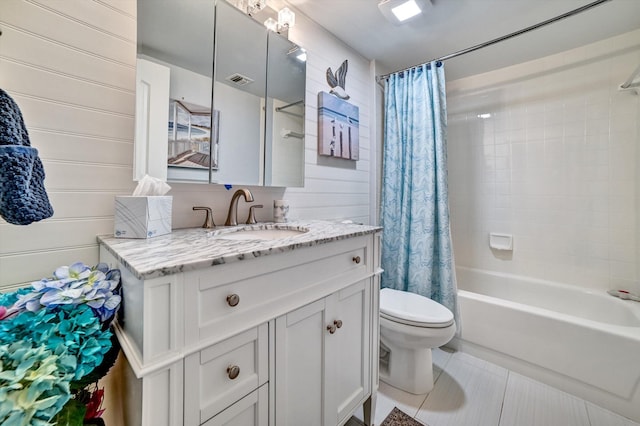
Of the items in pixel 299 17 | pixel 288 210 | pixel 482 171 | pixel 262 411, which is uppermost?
pixel 299 17

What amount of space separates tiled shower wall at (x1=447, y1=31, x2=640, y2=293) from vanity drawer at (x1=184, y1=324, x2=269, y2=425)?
2334 mm

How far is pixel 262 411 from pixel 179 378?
31 cm

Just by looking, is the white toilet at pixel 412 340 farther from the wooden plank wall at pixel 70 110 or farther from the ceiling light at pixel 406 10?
the ceiling light at pixel 406 10

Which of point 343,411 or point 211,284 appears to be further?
point 343,411

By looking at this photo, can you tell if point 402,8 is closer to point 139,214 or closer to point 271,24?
point 271,24

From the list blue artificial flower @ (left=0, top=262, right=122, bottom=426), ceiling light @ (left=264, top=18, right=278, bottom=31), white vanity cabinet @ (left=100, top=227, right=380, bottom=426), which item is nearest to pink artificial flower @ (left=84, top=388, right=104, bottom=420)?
white vanity cabinet @ (left=100, top=227, right=380, bottom=426)

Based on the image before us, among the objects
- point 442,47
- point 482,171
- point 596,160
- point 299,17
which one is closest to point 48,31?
point 299,17

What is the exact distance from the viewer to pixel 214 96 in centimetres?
117

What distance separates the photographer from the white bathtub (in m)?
1.31

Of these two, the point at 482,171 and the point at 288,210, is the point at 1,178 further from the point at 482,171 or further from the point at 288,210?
the point at 482,171

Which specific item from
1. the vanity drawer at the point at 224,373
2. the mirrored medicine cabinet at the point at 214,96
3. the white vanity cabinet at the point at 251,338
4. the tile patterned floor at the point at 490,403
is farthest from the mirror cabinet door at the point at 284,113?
the tile patterned floor at the point at 490,403

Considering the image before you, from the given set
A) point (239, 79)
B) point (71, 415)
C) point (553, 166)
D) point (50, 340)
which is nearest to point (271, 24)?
point (239, 79)

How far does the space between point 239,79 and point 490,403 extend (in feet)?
6.91

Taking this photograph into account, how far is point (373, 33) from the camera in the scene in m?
1.82
